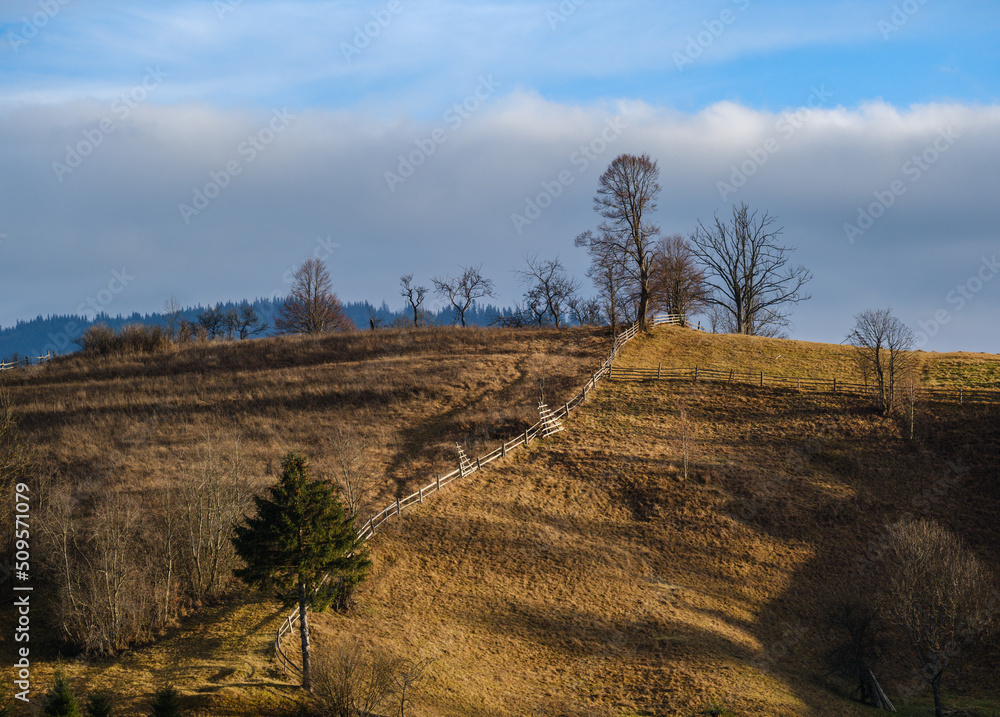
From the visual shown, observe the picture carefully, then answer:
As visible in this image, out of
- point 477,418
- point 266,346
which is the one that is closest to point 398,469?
point 477,418

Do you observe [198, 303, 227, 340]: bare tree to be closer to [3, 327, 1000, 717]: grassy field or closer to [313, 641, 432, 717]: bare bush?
[3, 327, 1000, 717]: grassy field

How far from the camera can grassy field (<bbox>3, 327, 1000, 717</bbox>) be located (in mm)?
23953

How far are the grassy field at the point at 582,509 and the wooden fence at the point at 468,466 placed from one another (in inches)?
23.0

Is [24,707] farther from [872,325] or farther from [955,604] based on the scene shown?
[872,325]

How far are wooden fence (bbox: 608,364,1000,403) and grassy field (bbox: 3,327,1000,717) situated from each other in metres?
1.40

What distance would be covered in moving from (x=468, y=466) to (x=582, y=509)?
6.37m

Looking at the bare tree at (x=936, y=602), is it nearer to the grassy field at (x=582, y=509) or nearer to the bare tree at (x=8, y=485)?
the grassy field at (x=582, y=509)

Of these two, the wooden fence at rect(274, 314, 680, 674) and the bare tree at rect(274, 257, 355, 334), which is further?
the bare tree at rect(274, 257, 355, 334)

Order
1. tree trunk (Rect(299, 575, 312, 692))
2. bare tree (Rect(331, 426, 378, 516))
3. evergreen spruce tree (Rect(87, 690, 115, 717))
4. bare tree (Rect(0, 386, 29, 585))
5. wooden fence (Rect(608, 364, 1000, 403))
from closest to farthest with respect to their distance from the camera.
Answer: evergreen spruce tree (Rect(87, 690, 115, 717))
tree trunk (Rect(299, 575, 312, 692))
bare tree (Rect(0, 386, 29, 585))
bare tree (Rect(331, 426, 378, 516))
wooden fence (Rect(608, 364, 1000, 403))

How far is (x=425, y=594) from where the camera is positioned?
92.4 ft

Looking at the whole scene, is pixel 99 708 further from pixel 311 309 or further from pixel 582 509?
pixel 311 309

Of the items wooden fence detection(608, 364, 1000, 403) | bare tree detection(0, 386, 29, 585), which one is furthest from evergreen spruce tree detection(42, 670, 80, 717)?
wooden fence detection(608, 364, 1000, 403)

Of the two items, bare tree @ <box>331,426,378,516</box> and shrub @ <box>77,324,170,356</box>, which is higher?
shrub @ <box>77,324,170,356</box>

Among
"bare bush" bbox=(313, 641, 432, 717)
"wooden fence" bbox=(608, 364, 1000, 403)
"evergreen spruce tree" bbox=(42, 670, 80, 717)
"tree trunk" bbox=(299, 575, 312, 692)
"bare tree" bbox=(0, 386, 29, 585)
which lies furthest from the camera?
"wooden fence" bbox=(608, 364, 1000, 403)
